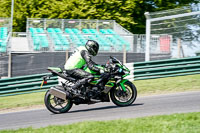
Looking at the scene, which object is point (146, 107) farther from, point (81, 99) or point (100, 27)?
point (100, 27)

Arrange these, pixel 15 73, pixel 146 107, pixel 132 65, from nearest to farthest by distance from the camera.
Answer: pixel 146 107, pixel 132 65, pixel 15 73

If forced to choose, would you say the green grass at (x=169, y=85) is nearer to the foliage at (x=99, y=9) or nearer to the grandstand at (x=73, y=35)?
the grandstand at (x=73, y=35)

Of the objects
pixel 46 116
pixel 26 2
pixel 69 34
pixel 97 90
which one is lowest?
pixel 46 116

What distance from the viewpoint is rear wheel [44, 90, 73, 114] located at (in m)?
8.89

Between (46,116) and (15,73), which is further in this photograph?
(15,73)

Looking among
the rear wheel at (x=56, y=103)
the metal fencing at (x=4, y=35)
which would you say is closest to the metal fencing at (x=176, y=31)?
the rear wheel at (x=56, y=103)

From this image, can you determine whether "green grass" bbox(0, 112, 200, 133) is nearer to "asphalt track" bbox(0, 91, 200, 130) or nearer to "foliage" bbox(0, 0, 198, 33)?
"asphalt track" bbox(0, 91, 200, 130)

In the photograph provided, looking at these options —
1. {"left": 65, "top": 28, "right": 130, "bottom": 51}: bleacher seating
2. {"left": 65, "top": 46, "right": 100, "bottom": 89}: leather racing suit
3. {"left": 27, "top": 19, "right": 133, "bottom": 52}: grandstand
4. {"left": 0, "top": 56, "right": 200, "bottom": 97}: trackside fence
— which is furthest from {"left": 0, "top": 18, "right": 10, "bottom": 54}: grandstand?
{"left": 65, "top": 46, "right": 100, "bottom": 89}: leather racing suit

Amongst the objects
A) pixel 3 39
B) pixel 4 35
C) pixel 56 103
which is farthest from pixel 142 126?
pixel 4 35

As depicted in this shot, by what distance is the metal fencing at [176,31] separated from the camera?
14336 mm

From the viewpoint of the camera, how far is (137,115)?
7680 mm

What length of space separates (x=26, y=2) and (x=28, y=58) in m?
12.5

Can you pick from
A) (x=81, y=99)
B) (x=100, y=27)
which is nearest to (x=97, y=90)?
(x=81, y=99)

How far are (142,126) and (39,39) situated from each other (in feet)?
54.3
